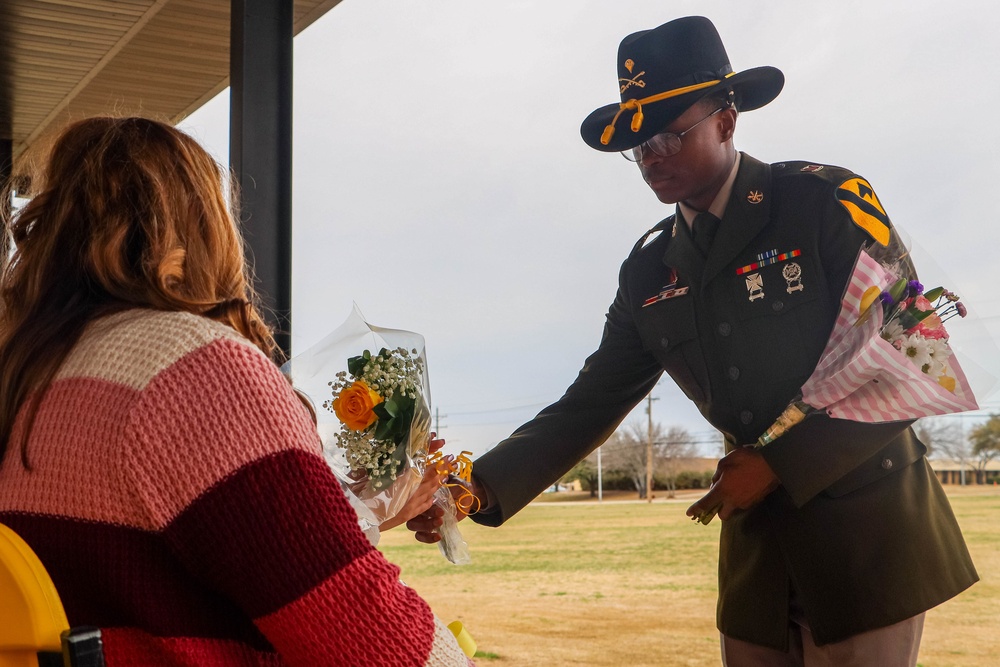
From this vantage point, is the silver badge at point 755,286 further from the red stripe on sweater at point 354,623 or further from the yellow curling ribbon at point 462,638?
Result: the red stripe on sweater at point 354,623

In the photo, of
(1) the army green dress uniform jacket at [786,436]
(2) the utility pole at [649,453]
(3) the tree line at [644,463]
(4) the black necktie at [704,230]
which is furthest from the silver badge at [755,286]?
(2) the utility pole at [649,453]

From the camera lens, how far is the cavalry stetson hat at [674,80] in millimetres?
1771

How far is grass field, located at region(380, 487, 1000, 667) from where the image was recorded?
44.3ft

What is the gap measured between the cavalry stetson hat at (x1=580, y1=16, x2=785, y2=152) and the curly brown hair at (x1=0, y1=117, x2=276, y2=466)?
0.91m

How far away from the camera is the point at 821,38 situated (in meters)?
32.2

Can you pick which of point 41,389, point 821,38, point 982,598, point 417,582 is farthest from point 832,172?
point 821,38

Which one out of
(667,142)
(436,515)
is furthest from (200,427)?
(667,142)

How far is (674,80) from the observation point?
1.79 meters

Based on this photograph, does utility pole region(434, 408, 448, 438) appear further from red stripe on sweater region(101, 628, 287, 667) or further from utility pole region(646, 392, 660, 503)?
utility pole region(646, 392, 660, 503)

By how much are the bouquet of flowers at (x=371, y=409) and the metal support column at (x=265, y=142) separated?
46.3 inches

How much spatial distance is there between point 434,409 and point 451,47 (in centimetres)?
4036

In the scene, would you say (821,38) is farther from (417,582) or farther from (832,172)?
(832,172)

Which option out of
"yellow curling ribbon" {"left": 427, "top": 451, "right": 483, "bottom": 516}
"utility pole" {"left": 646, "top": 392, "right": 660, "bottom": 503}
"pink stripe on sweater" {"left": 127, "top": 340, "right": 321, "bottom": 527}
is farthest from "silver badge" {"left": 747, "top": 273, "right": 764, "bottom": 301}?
"utility pole" {"left": 646, "top": 392, "right": 660, "bottom": 503}

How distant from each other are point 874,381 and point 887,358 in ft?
0.17
